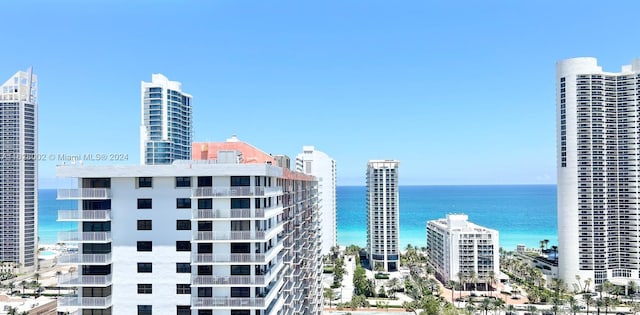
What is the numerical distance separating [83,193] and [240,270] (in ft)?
28.5

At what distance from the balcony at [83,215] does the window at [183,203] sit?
3.55m

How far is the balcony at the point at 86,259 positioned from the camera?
903 inches

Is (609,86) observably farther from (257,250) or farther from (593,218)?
(257,250)

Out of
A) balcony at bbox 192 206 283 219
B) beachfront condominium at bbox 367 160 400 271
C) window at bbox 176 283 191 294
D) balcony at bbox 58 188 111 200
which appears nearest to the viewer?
balcony at bbox 58 188 111 200

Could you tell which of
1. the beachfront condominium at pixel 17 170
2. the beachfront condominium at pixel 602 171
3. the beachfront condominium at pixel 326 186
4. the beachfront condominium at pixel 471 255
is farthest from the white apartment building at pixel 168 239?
the beachfront condominium at pixel 326 186

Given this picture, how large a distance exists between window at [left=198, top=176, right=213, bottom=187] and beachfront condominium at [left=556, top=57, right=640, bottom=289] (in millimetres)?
81437

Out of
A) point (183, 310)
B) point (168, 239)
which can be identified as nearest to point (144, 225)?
point (168, 239)

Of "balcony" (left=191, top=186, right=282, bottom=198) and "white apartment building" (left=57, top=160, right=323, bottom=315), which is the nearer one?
"balcony" (left=191, top=186, right=282, bottom=198)

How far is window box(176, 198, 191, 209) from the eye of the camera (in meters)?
23.5

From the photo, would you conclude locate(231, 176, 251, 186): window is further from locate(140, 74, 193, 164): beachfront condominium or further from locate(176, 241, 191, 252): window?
locate(140, 74, 193, 164): beachfront condominium

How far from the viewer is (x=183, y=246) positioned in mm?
23484

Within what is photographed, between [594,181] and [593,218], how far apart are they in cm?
680

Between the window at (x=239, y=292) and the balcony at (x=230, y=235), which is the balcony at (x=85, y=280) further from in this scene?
the window at (x=239, y=292)

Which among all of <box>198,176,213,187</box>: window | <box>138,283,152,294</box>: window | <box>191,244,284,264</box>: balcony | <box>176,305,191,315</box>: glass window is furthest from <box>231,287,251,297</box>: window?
<box>198,176,213,187</box>: window
